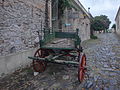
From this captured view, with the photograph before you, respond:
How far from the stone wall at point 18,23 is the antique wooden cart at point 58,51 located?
764 millimetres

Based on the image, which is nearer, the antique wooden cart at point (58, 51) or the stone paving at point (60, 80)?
the stone paving at point (60, 80)

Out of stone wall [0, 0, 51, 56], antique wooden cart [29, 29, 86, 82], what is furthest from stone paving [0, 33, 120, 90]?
stone wall [0, 0, 51, 56]

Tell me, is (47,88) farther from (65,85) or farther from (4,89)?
(4,89)

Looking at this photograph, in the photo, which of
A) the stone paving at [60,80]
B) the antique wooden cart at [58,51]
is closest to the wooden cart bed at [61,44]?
the antique wooden cart at [58,51]

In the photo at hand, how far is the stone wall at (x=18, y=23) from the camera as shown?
11.2 feet

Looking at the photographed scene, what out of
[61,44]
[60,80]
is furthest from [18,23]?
[60,80]

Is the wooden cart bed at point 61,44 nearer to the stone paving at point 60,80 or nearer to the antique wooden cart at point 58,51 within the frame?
the antique wooden cart at point 58,51

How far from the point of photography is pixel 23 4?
4133 mm

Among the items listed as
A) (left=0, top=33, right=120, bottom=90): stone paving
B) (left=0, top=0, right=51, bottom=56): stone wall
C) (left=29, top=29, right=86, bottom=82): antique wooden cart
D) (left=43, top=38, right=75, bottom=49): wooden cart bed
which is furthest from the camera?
(left=43, top=38, right=75, bottom=49): wooden cart bed

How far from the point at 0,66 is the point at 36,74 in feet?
3.42

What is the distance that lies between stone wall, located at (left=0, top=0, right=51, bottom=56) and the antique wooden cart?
76cm

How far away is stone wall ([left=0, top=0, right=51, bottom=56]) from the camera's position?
3408 mm

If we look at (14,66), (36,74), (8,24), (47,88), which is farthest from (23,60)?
(47,88)

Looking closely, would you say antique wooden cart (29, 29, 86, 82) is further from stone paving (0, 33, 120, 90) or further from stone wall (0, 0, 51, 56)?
stone wall (0, 0, 51, 56)
